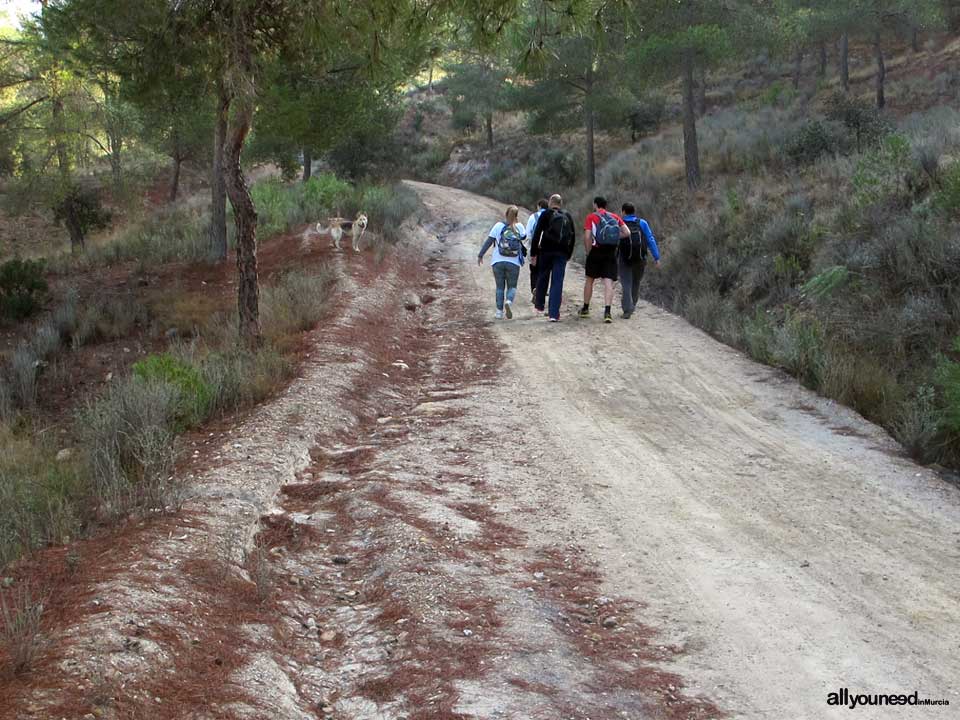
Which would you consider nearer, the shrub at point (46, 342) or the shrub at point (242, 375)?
the shrub at point (242, 375)

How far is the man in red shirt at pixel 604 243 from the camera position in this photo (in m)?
13.3

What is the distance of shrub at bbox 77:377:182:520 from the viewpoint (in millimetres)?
5816

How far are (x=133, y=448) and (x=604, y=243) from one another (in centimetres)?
838

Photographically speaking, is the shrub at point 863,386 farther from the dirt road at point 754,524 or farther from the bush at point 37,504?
the bush at point 37,504

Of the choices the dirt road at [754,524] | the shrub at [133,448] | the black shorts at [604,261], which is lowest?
the dirt road at [754,524]

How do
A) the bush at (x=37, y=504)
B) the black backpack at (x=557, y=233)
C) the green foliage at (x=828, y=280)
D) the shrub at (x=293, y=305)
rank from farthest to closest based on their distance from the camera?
the black backpack at (x=557, y=233) → the shrub at (x=293, y=305) → the green foliage at (x=828, y=280) → the bush at (x=37, y=504)

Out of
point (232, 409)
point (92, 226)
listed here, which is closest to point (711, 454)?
point (232, 409)

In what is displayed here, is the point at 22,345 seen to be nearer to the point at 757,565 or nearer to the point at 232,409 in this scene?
the point at 232,409

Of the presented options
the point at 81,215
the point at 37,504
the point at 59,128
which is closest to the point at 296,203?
the point at 59,128

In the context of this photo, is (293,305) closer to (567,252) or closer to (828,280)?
(567,252)

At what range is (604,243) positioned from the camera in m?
13.4

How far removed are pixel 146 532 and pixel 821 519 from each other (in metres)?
4.75

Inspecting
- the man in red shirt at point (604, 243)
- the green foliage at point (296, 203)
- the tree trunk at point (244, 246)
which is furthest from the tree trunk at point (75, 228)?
the man in red shirt at point (604, 243)

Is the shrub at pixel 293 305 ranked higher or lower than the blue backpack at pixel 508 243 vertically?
lower
